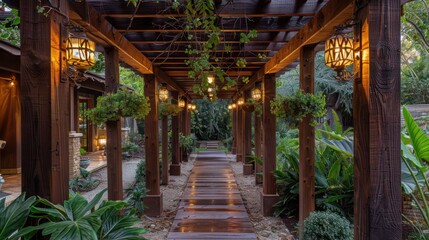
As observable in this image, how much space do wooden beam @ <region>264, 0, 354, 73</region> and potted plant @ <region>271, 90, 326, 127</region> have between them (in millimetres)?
628

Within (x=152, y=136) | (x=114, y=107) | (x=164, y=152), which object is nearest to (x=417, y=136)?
(x=114, y=107)

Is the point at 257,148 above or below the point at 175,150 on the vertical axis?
above

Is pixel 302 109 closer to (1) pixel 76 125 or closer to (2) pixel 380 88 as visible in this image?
(2) pixel 380 88

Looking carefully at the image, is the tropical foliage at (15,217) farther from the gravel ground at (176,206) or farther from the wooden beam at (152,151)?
the wooden beam at (152,151)

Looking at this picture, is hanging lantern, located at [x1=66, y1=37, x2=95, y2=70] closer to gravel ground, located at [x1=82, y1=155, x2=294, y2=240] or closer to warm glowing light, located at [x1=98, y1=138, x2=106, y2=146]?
gravel ground, located at [x1=82, y1=155, x2=294, y2=240]

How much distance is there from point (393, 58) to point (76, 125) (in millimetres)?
11887

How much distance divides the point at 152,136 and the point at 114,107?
2.46 metres

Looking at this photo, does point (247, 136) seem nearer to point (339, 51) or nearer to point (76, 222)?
point (339, 51)

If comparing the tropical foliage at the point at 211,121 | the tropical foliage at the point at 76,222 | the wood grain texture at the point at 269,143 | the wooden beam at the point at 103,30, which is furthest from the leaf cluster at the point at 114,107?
the tropical foliage at the point at 211,121

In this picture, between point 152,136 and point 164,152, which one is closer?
point 152,136

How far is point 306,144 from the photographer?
3.95m

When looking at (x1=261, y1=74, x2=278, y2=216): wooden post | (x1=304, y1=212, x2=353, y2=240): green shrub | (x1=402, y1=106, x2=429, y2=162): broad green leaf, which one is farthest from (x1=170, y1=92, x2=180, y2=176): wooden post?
(x1=402, y1=106, x2=429, y2=162): broad green leaf

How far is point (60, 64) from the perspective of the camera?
218cm

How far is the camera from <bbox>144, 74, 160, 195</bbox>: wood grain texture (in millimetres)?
5871
